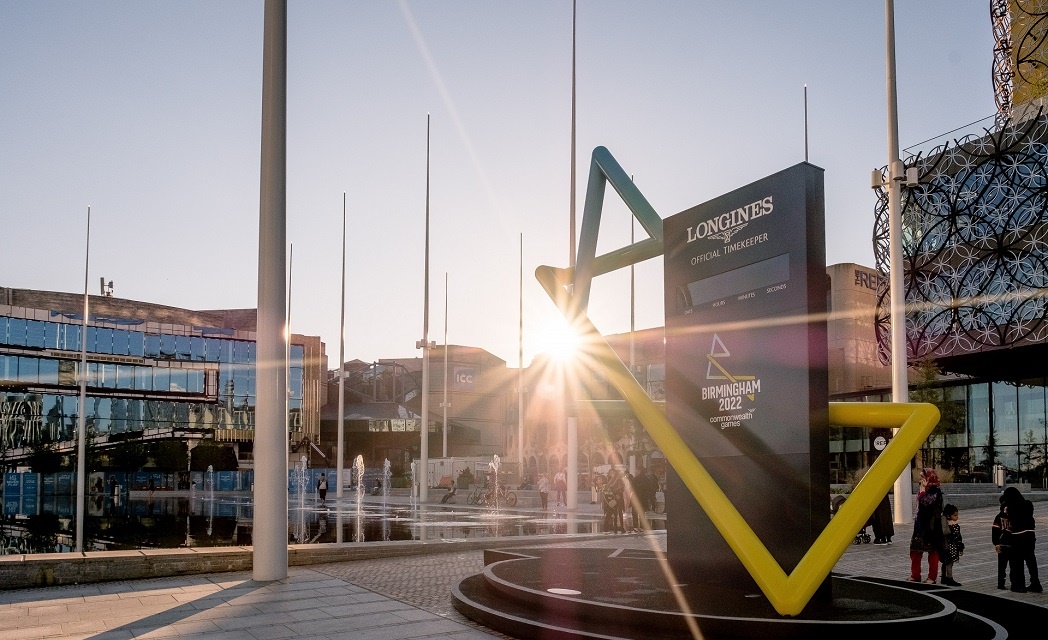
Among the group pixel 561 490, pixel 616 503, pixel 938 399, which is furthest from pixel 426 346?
pixel 938 399

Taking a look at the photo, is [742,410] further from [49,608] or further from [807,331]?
[49,608]

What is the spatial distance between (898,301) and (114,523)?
25260mm

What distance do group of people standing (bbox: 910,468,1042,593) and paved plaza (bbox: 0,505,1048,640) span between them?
0.32 m

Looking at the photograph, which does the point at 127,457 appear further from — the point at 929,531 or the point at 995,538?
the point at 995,538

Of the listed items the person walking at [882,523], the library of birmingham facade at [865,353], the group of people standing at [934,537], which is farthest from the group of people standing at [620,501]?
the group of people standing at [934,537]

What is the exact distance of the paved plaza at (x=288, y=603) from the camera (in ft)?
28.5

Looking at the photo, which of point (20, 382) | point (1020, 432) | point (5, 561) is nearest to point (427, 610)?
point (5, 561)

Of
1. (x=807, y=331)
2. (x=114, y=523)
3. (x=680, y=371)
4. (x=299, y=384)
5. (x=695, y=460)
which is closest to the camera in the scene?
(x=807, y=331)

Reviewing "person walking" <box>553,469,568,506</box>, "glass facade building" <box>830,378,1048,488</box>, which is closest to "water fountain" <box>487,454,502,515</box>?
"person walking" <box>553,469,568,506</box>

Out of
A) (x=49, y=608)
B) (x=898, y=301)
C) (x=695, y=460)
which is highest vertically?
(x=898, y=301)

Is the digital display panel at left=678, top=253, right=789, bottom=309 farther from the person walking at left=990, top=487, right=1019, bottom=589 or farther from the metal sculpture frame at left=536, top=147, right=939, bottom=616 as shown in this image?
the person walking at left=990, top=487, right=1019, bottom=589

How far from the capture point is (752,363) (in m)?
8.88

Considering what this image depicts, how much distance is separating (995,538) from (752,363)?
6014 mm

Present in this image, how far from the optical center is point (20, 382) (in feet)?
193
